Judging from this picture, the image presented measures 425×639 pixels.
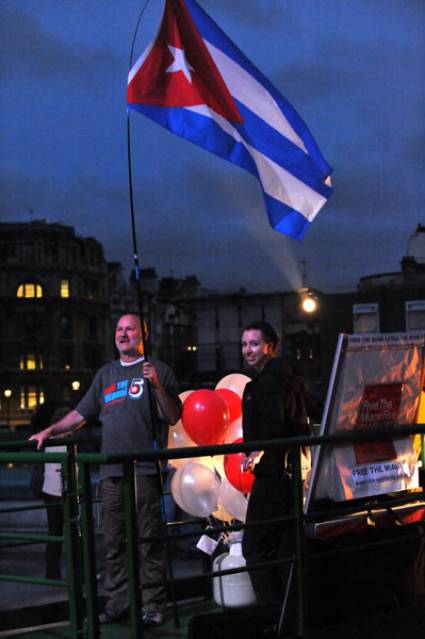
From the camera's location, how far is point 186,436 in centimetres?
643

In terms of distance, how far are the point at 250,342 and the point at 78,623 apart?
1.97 m

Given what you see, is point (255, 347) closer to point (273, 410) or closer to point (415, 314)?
point (273, 410)

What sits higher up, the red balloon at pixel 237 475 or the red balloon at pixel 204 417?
the red balloon at pixel 204 417

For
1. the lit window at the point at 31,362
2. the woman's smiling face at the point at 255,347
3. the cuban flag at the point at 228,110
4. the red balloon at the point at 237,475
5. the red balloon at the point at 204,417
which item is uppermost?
the lit window at the point at 31,362

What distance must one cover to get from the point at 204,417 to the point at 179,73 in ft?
7.71

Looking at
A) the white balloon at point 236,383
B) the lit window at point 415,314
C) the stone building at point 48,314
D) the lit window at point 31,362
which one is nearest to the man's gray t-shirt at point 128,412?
the white balloon at point 236,383

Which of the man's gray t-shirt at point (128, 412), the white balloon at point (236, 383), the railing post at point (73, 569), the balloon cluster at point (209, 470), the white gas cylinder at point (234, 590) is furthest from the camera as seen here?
the white balloon at point (236, 383)

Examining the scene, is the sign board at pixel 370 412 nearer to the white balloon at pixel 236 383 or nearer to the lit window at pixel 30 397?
the white balloon at pixel 236 383

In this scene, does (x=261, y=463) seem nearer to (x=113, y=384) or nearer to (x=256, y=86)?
(x=113, y=384)

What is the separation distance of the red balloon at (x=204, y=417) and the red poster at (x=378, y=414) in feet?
4.27

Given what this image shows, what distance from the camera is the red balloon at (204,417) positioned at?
20.1 feet

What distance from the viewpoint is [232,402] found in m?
6.67

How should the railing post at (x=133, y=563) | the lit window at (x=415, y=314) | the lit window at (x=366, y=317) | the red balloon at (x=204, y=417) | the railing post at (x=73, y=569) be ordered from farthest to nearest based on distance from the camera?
the lit window at (x=366, y=317) → the lit window at (x=415, y=314) → the red balloon at (x=204, y=417) → the railing post at (x=73, y=569) → the railing post at (x=133, y=563)

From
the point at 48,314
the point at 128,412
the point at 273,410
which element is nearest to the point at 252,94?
the point at 128,412
